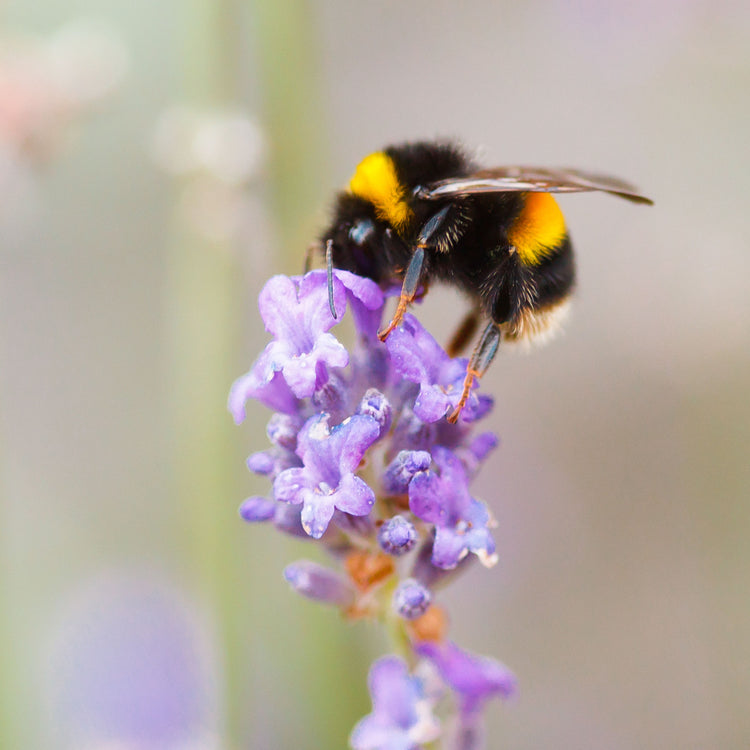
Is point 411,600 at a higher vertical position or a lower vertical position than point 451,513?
lower

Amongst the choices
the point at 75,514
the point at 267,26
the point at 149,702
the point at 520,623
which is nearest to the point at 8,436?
the point at 75,514

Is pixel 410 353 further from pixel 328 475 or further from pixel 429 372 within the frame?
pixel 328 475

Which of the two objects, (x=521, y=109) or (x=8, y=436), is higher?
(x=521, y=109)

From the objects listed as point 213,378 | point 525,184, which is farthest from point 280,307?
point 213,378

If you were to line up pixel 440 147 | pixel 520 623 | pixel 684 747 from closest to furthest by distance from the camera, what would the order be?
pixel 440 147 → pixel 684 747 → pixel 520 623

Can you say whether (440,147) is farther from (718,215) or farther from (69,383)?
(69,383)

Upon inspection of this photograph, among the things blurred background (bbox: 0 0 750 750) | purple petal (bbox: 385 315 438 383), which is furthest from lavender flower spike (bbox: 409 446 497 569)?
blurred background (bbox: 0 0 750 750)
